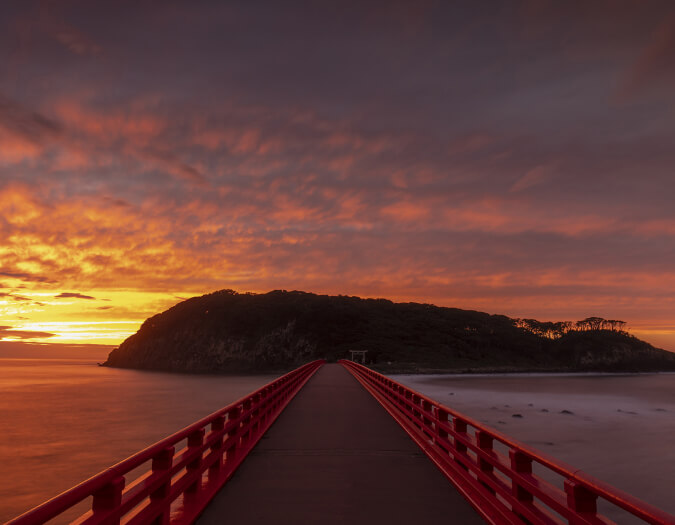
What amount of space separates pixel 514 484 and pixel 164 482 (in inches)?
139

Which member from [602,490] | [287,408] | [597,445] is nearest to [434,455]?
[602,490]

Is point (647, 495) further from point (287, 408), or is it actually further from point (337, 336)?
point (337, 336)

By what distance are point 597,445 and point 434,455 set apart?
2620 centimetres

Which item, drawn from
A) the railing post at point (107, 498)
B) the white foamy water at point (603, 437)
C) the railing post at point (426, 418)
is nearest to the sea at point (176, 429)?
the white foamy water at point (603, 437)

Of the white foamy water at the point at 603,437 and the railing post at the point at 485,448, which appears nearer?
the railing post at the point at 485,448

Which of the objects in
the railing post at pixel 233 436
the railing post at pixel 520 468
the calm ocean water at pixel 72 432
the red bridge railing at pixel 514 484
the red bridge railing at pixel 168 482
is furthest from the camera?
the calm ocean water at pixel 72 432

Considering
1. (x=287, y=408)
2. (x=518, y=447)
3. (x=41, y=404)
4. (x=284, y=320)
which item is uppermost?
(x=284, y=320)

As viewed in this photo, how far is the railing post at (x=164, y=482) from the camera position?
4.57 m

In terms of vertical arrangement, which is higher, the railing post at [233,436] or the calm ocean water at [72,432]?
the railing post at [233,436]

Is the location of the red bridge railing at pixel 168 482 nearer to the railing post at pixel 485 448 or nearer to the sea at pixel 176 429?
the railing post at pixel 485 448

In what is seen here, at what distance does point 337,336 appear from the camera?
17538 centimetres

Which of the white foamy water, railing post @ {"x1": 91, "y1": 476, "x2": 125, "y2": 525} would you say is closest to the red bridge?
railing post @ {"x1": 91, "y1": 476, "x2": 125, "y2": 525}

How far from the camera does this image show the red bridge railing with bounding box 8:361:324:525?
3213 millimetres

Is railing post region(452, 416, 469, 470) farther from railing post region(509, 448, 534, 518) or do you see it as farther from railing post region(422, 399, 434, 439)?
railing post region(509, 448, 534, 518)
